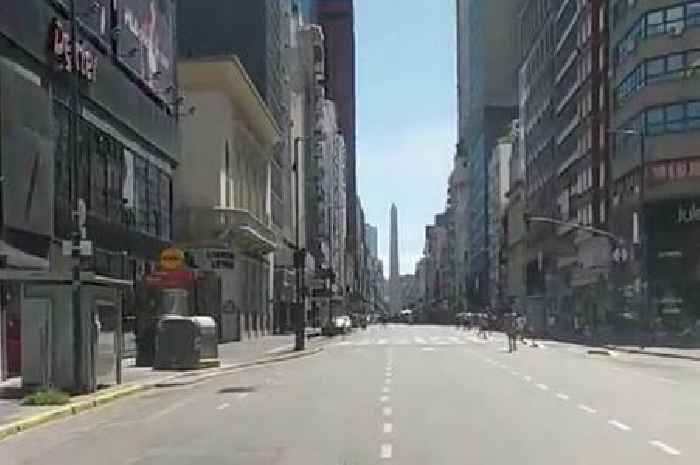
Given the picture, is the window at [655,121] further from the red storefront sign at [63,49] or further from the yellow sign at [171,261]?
the red storefront sign at [63,49]

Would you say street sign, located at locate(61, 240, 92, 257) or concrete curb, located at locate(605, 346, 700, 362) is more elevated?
street sign, located at locate(61, 240, 92, 257)

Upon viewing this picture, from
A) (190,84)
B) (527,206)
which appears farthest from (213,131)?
(527,206)

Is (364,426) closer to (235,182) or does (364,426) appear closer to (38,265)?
(38,265)

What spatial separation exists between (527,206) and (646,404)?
117m

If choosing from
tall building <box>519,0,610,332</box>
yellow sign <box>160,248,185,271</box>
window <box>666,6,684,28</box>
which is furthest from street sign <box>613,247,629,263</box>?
yellow sign <box>160,248,185,271</box>

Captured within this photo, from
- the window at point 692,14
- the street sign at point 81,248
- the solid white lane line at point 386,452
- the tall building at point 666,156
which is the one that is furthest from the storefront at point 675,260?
the solid white lane line at point 386,452

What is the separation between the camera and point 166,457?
51.0 feet

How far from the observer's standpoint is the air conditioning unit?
7362 cm

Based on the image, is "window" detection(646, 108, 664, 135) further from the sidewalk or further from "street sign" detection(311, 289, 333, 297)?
"street sign" detection(311, 289, 333, 297)

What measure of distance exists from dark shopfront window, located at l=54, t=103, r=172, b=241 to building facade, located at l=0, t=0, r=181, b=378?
44 mm

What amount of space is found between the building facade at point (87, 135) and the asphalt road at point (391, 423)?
19.6ft

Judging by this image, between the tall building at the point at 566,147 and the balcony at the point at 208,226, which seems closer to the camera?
the balcony at the point at 208,226

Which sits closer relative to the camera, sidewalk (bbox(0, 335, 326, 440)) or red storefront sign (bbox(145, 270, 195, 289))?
sidewalk (bbox(0, 335, 326, 440))

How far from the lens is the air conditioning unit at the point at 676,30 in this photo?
242ft
